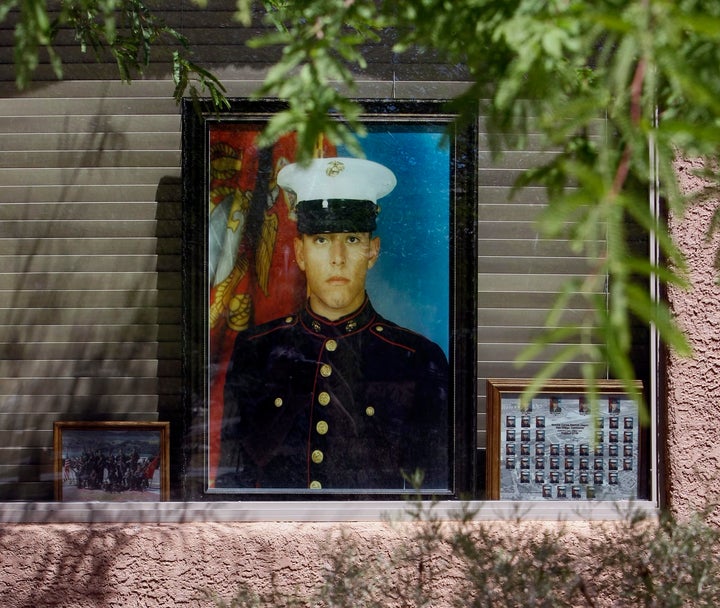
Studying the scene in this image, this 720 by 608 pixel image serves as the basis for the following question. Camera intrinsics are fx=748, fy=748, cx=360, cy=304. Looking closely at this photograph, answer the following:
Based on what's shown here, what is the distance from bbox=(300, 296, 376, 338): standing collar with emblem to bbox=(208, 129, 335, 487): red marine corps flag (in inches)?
3.1

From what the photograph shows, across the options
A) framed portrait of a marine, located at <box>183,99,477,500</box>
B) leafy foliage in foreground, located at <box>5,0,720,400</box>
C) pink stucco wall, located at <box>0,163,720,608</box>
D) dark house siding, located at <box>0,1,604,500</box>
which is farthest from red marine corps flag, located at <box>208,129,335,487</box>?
leafy foliage in foreground, located at <box>5,0,720,400</box>

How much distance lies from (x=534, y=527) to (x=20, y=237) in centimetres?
311

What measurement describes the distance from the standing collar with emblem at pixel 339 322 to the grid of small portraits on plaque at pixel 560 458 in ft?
2.81

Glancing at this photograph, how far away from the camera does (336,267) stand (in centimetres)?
402

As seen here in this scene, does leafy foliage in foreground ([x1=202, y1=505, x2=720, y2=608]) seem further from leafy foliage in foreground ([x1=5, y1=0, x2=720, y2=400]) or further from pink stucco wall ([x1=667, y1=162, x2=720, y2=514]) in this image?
leafy foliage in foreground ([x1=5, y1=0, x2=720, y2=400])


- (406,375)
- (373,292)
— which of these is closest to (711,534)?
(406,375)

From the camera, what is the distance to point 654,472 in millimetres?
3953

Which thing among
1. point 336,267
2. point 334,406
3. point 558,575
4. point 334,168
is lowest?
point 558,575

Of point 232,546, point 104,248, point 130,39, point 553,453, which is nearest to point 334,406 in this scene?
point 232,546

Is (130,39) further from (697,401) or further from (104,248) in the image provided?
(697,401)

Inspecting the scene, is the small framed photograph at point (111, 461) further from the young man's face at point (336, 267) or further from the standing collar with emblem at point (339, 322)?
the young man's face at point (336, 267)

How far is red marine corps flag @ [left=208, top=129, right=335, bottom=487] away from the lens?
3943mm

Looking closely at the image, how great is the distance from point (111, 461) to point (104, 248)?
113 centimetres

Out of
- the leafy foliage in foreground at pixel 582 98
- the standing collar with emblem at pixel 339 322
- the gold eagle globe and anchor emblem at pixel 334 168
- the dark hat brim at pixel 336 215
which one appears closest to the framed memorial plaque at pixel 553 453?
the standing collar with emblem at pixel 339 322
